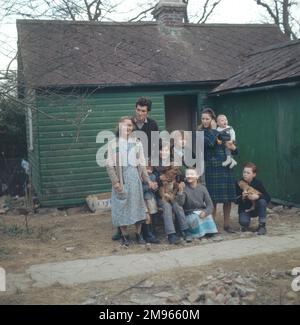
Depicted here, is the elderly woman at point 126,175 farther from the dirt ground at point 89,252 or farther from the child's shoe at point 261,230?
the child's shoe at point 261,230

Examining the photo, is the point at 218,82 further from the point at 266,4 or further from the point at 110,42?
the point at 266,4

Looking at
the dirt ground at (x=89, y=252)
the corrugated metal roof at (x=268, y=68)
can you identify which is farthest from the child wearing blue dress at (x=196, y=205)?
the corrugated metal roof at (x=268, y=68)

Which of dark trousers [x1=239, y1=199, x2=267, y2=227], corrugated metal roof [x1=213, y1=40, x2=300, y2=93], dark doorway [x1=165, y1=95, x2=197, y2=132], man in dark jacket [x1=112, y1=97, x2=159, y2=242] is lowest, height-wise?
dark trousers [x1=239, y1=199, x2=267, y2=227]

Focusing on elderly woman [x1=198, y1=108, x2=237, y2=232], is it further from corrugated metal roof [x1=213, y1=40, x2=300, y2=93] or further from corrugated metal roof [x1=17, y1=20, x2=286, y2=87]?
corrugated metal roof [x1=17, y1=20, x2=286, y2=87]

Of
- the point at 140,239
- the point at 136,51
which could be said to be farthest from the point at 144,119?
the point at 136,51

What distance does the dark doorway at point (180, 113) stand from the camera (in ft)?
44.0

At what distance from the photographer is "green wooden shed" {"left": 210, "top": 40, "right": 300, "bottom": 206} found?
Result: 8875 mm

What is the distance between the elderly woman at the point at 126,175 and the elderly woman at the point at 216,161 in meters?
1.04

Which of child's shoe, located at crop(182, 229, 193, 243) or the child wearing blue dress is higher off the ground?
the child wearing blue dress

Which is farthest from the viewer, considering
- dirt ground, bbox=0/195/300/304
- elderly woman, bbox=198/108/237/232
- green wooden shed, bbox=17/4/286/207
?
green wooden shed, bbox=17/4/286/207

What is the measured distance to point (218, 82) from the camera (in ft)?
38.9

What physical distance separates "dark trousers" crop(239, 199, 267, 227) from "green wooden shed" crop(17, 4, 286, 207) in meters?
3.69

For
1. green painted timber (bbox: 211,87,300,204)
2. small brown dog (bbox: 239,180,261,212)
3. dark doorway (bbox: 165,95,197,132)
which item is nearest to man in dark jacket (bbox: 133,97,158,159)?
small brown dog (bbox: 239,180,261,212)
